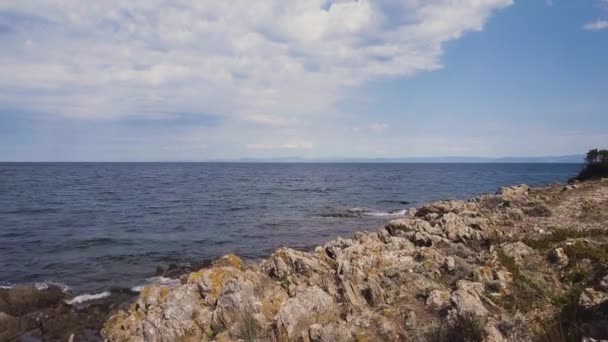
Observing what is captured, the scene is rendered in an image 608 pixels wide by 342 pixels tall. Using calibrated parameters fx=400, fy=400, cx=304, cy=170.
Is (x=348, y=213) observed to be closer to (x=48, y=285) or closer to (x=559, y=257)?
(x=48, y=285)

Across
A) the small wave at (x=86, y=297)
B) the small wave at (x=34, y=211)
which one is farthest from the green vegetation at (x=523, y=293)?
the small wave at (x=34, y=211)

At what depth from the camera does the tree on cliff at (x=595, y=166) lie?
127 feet

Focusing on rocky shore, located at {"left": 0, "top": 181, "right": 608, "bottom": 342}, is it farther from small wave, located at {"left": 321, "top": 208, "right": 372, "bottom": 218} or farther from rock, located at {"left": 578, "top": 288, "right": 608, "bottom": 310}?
small wave, located at {"left": 321, "top": 208, "right": 372, "bottom": 218}

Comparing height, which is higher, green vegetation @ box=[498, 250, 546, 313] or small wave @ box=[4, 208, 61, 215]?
green vegetation @ box=[498, 250, 546, 313]

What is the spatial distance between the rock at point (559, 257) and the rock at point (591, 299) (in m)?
3.17

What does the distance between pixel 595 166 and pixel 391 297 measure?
39.9m

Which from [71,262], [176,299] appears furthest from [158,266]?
[176,299]

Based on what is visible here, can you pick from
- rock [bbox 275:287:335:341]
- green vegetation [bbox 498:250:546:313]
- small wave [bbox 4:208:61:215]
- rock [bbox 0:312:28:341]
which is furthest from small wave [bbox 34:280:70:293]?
small wave [bbox 4:208:61:215]

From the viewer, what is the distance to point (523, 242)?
15.0m

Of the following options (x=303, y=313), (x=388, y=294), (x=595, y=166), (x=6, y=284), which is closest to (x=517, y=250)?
(x=388, y=294)

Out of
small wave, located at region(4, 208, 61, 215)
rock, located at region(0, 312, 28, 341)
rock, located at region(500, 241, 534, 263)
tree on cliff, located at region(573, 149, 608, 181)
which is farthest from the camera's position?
small wave, located at region(4, 208, 61, 215)

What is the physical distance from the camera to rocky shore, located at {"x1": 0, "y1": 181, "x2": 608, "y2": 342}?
9047 mm

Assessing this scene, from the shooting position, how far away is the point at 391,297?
36.9 ft

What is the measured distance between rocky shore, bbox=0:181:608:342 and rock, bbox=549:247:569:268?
0.11 ft
